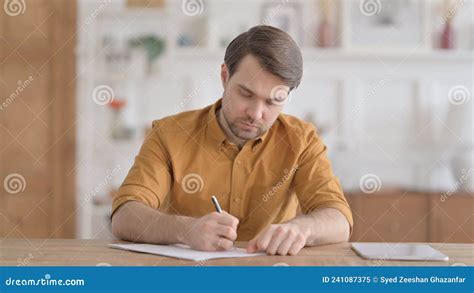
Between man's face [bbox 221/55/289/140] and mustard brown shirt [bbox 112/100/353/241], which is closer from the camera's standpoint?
man's face [bbox 221/55/289/140]

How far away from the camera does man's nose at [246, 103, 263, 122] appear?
1.69m

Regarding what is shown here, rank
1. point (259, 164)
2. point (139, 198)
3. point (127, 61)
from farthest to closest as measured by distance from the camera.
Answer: point (127, 61)
point (259, 164)
point (139, 198)

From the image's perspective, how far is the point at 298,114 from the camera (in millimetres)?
3879

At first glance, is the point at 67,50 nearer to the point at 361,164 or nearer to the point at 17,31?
the point at 17,31

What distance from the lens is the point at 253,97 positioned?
5.59 feet

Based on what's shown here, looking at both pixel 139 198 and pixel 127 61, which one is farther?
pixel 127 61

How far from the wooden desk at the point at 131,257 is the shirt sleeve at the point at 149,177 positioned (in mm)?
210

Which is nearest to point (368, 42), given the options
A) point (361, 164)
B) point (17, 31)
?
point (361, 164)

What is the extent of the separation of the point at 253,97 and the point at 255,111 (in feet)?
0.12

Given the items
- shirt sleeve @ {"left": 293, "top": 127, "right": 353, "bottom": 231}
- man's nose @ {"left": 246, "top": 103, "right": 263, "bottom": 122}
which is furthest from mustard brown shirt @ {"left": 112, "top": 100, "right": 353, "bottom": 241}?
man's nose @ {"left": 246, "top": 103, "right": 263, "bottom": 122}

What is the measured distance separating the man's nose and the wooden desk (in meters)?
0.38

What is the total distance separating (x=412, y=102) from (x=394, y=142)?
274 mm

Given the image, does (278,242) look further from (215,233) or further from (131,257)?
(131,257)

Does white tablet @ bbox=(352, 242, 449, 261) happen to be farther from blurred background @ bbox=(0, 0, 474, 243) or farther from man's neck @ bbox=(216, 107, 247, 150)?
blurred background @ bbox=(0, 0, 474, 243)
